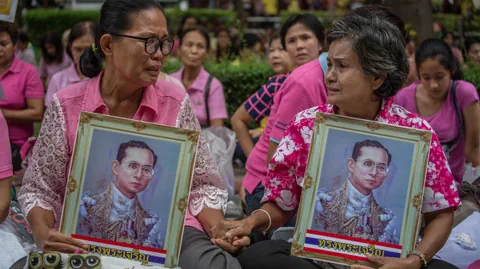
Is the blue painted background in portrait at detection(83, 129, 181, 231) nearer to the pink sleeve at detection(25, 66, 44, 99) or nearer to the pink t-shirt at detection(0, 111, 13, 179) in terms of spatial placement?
the pink t-shirt at detection(0, 111, 13, 179)

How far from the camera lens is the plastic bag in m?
6.04

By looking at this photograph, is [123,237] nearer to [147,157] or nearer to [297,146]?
[147,157]

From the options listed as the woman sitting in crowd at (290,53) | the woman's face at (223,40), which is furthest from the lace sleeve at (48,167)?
the woman's face at (223,40)

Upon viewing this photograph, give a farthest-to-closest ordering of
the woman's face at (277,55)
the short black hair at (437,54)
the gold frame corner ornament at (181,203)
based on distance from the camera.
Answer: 1. the woman's face at (277,55)
2. the short black hair at (437,54)
3. the gold frame corner ornament at (181,203)

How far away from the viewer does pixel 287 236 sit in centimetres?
377

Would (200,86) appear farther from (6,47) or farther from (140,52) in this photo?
(140,52)

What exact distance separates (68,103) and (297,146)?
1116 millimetres

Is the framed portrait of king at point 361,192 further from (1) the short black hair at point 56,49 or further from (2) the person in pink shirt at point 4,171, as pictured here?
(1) the short black hair at point 56,49

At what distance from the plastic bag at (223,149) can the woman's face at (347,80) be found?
2.66 meters

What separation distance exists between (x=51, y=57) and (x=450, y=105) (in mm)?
6971

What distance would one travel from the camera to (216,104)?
6.82 meters

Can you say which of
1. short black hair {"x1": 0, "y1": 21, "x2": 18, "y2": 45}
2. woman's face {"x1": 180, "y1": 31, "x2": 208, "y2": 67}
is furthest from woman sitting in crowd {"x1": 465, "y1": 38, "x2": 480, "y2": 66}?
short black hair {"x1": 0, "y1": 21, "x2": 18, "y2": 45}

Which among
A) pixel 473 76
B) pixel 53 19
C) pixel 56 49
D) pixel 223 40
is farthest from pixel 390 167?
A: pixel 53 19

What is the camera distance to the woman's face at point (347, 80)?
11.0 ft
